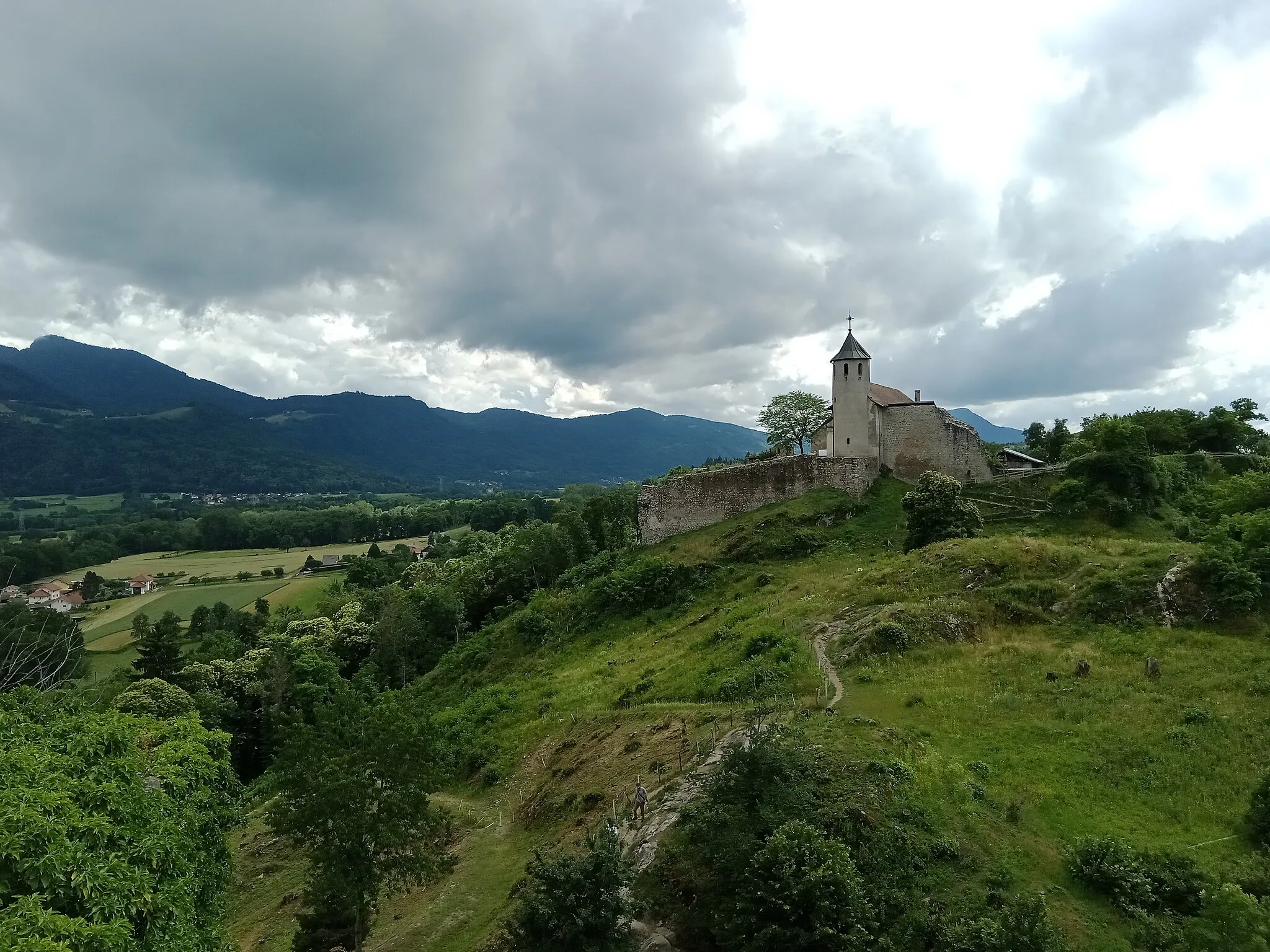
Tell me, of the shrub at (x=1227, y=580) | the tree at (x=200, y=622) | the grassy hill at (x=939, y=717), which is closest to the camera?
the grassy hill at (x=939, y=717)

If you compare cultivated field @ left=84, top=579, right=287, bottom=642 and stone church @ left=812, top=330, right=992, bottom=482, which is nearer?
stone church @ left=812, top=330, right=992, bottom=482

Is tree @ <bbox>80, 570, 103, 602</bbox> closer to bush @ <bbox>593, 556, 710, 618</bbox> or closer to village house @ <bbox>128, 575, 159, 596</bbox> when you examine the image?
village house @ <bbox>128, 575, 159, 596</bbox>

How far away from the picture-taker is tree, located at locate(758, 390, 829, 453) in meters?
71.6

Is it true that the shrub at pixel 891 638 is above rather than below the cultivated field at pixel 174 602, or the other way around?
above

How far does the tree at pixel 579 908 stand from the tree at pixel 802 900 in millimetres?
2282

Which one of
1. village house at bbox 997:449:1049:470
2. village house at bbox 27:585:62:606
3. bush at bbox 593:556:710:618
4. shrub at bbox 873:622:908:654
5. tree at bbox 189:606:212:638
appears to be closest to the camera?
shrub at bbox 873:622:908:654

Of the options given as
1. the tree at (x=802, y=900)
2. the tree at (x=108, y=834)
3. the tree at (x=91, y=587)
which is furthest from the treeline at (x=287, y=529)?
the tree at (x=802, y=900)

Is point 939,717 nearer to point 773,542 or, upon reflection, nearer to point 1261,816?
point 1261,816

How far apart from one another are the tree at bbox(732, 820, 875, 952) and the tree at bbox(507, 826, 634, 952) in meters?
2.28

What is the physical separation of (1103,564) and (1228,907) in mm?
20367

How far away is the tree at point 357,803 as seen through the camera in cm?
1706

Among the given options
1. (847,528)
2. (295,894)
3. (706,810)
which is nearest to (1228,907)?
(706,810)

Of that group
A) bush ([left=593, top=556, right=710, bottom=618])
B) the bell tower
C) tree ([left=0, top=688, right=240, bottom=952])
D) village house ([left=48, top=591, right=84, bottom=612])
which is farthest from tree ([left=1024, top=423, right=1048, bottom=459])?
village house ([left=48, top=591, right=84, bottom=612])

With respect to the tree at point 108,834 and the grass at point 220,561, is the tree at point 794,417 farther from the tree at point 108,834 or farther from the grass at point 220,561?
the grass at point 220,561
